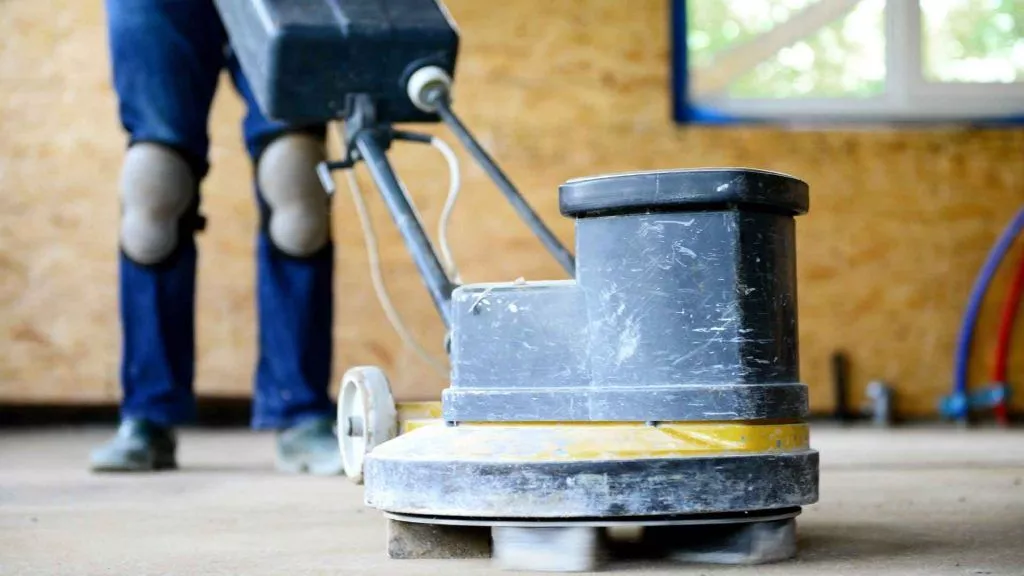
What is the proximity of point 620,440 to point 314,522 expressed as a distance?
0.52 m

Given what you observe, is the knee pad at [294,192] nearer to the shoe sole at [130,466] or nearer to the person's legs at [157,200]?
the person's legs at [157,200]

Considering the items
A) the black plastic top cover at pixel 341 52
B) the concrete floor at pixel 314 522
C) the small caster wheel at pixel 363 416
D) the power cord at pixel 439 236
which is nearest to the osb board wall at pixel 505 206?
the concrete floor at pixel 314 522

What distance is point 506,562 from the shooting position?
116 centimetres

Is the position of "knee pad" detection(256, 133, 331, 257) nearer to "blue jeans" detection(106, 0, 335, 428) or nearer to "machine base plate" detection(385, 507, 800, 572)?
"blue jeans" detection(106, 0, 335, 428)

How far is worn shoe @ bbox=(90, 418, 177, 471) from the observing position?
2204 millimetres

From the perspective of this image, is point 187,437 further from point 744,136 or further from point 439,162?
point 744,136

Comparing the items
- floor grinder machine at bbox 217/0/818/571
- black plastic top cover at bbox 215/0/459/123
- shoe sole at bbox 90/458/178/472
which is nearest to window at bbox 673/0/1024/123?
shoe sole at bbox 90/458/178/472

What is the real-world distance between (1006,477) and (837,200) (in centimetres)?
239

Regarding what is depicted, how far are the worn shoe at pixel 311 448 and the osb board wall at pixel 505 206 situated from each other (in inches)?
77.4

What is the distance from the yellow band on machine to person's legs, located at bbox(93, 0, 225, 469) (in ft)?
3.90

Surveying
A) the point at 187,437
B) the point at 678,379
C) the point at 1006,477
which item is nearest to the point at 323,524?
the point at 678,379

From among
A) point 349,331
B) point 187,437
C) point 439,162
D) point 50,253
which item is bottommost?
point 187,437

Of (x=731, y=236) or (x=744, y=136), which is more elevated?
(x=744, y=136)

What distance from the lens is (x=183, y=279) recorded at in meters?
2.27
